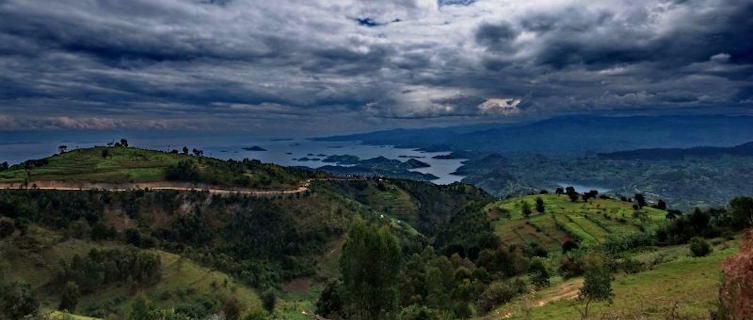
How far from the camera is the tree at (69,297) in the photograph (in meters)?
62.6

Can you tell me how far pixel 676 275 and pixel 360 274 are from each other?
3215cm

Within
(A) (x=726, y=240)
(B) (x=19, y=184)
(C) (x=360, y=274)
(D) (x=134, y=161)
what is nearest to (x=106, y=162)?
(D) (x=134, y=161)

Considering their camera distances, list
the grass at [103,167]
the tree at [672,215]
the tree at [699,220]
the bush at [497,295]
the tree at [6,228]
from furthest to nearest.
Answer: the grass at [103,167] → the tree at [672,215] → the tree at [6,228] → the tree at [699,220] → the bush at [497,295]

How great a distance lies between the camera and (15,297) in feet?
158

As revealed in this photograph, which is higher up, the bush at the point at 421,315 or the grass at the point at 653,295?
the grass at the point at 653,295

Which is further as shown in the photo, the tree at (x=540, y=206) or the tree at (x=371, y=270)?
the tree at (x=540, y=206)

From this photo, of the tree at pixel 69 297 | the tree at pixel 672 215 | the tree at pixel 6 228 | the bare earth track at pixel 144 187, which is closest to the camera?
the tree at pixel 69 297

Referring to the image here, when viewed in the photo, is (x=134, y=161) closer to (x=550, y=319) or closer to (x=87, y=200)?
(x=87, y=200)

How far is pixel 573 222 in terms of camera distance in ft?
356

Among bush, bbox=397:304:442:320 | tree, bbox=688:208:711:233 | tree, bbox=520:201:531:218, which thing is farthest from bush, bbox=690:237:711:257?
tree, bbox=520:201:531:218

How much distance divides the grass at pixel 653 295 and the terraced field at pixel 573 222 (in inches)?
1884

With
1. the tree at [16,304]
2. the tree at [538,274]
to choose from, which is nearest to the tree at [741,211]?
the tree at [538,274]

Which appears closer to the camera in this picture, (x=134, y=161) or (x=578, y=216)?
(x=578, y=216)

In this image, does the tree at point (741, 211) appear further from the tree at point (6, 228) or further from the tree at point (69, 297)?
the tree at point (6, 228)
